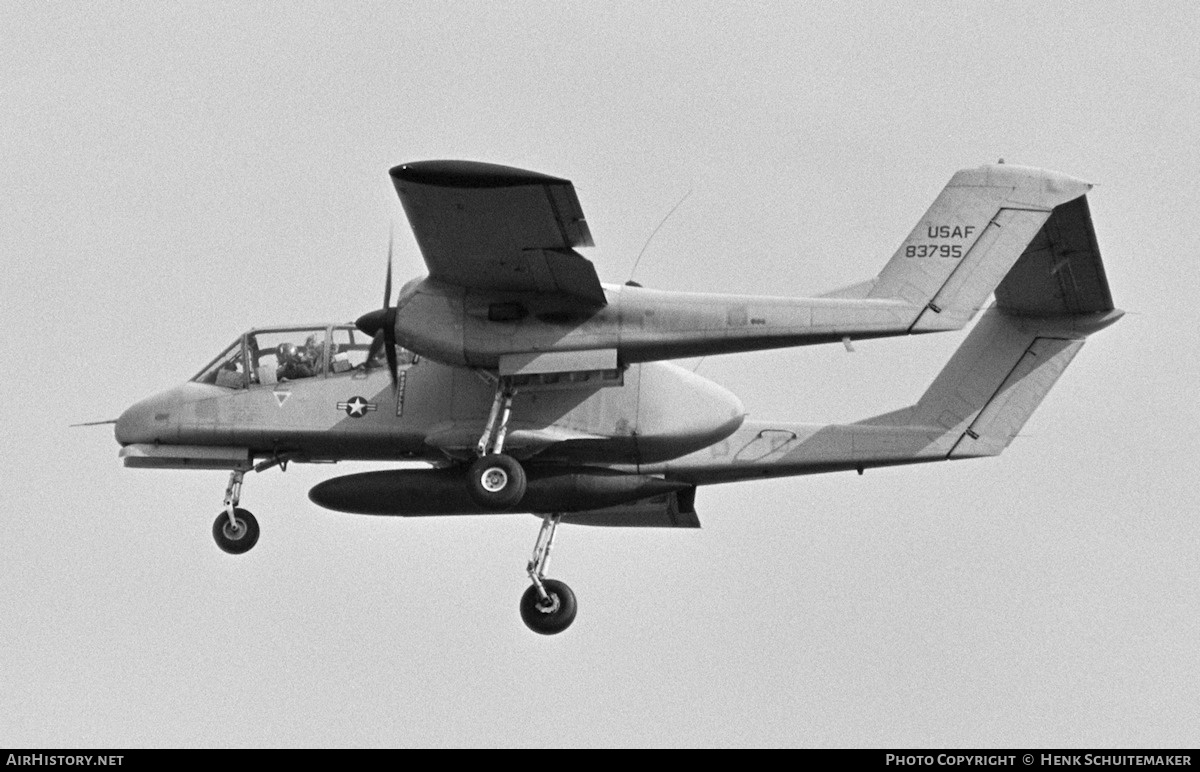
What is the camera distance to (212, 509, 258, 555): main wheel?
118 ft

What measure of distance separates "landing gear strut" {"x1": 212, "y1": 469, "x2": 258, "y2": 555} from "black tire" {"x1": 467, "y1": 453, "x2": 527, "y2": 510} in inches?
165

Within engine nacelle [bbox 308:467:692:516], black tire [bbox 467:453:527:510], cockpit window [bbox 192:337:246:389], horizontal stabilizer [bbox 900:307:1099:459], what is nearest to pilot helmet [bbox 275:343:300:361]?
cockpit window [bbox 192:337:246:389]

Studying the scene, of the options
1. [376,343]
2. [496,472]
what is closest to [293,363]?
[376,343]

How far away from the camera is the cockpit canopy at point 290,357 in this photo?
3512cm

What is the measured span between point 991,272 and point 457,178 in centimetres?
774

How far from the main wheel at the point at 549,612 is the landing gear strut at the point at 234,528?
13.8 ft

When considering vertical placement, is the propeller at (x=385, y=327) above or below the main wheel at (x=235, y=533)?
above

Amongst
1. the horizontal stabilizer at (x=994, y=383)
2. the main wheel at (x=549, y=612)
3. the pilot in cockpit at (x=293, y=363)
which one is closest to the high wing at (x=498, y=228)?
the pilot in cockpit at (x=293, y=363)

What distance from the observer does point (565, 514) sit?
37.0 metres

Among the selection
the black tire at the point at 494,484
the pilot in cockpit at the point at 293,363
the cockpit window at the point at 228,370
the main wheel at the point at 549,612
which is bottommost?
the main wheel at the point at 549,612

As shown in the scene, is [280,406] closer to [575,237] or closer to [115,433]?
[115,433]

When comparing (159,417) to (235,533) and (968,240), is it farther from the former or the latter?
(968,240)

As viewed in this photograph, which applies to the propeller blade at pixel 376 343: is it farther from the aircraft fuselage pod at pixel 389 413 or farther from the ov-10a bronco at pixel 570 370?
the aircraft fuselage pod at pixel 389 413
